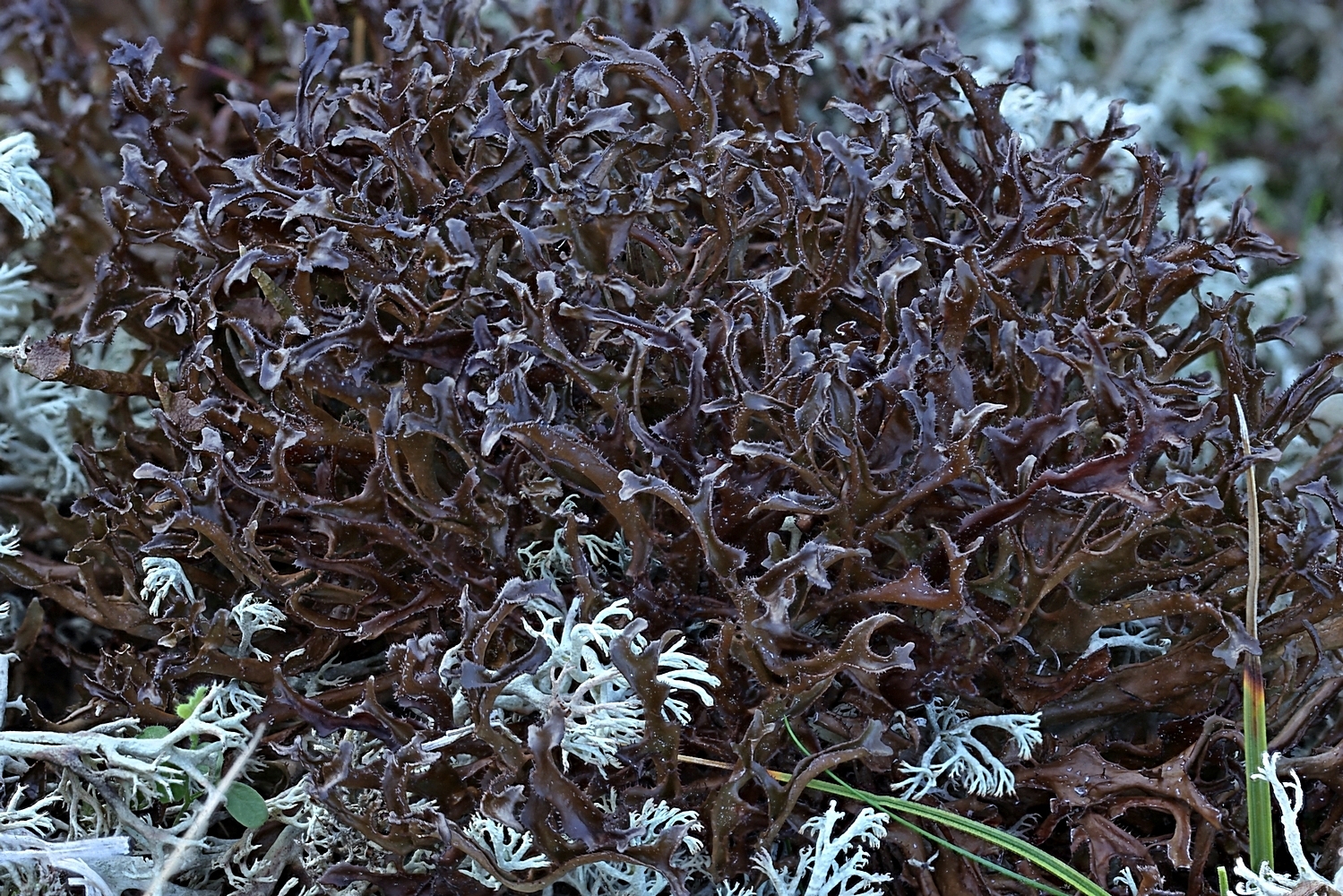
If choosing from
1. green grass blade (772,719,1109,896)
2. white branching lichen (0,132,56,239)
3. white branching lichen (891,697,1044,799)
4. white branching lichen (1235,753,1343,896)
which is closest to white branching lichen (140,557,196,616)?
white branching lichen (0,132,56,239)

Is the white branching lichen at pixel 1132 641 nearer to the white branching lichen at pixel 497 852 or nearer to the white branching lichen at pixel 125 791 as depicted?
the white branching lichen at pixel 497 852

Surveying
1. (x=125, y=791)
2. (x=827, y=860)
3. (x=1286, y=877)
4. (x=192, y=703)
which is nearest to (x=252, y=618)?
(x=192, y=703)

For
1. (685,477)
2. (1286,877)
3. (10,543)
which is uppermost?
(685,477)

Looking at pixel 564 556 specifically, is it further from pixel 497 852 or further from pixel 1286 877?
pixel 1286 877

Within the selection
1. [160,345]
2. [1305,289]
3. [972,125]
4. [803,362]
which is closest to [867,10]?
[972,125]

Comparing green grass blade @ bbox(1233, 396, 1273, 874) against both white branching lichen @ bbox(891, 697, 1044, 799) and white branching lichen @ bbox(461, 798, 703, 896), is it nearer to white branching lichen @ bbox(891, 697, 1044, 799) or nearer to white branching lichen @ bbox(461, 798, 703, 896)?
white branching lichen @ bbox(891, 697, 1044, 799)
